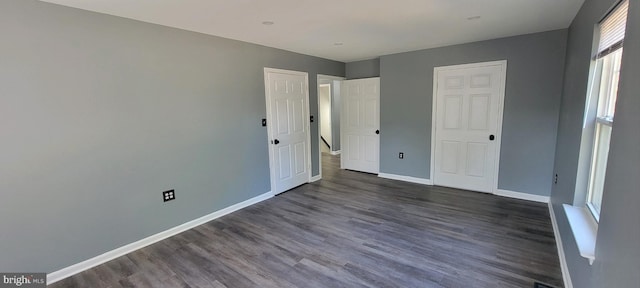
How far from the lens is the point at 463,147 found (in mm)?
4441

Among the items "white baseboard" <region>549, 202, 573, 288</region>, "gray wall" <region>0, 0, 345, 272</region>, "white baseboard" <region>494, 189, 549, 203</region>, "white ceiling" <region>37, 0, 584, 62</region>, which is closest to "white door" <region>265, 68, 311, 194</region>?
"gray wall" <region>0, 0, 345, 272</region>

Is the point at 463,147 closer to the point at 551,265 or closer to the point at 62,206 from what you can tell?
the point at 551,265

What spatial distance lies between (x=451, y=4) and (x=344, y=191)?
3.07 m

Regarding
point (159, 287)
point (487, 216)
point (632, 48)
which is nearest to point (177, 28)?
point (159, 287)

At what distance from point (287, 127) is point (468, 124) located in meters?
2.90

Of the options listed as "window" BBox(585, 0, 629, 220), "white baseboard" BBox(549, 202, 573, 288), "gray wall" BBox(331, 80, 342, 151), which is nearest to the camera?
"window" BBox(585, 0, 629, 220)

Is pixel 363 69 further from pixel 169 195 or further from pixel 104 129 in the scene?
pixel 104 129

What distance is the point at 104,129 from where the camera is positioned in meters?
2.58

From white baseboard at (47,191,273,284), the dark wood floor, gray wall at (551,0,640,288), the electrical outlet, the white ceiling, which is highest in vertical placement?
the white ceiling

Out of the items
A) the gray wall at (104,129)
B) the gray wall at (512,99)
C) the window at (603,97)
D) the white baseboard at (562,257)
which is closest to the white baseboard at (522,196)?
the gray wall at (512,99)

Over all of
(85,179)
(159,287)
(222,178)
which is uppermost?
(85,179)

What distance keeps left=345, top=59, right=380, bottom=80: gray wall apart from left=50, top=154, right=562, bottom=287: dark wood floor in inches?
103

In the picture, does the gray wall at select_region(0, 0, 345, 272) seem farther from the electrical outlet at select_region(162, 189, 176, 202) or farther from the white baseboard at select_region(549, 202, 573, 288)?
the white baseboard at select_region(549, 202, 573, 288)

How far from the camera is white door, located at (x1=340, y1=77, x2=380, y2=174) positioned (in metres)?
5.39
